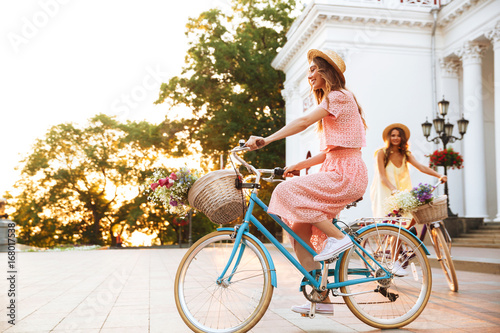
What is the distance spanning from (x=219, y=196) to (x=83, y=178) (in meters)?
37.2

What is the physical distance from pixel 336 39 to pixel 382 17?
92.6 inches

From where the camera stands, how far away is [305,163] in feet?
13.6

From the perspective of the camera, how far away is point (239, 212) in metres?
3.69

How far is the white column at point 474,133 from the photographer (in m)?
21.3

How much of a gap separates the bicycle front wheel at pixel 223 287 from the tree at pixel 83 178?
32691 mm

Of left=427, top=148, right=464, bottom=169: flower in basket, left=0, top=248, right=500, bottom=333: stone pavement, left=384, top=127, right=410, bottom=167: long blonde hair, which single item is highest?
left=427, top=148, right=464, bottom=169: flower in basket

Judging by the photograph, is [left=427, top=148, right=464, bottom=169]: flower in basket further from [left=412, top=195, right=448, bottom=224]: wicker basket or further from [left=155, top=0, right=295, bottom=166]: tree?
[left=155, top=0, right=295, bottom=166]: tree

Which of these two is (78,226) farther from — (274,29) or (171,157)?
(274,29)

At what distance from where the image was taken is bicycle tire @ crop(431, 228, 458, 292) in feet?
19.5

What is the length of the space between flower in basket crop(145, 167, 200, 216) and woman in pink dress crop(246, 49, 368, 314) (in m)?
0.54

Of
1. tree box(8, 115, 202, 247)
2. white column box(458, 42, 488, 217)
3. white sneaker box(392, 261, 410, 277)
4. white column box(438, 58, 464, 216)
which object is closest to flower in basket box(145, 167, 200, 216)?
white sneaker box(392, 261, 410, 277)

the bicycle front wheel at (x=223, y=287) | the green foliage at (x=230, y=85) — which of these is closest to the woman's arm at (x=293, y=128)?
the bicycle front wheel at (x=223, y=287)

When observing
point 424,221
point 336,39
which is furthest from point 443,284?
point 336,39

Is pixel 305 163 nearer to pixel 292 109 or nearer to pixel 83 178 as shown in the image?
pixel 292 109
